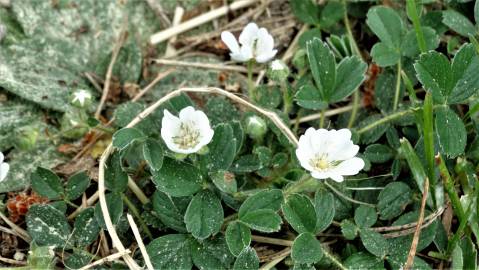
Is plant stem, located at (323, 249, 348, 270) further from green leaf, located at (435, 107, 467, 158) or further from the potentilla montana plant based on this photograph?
the potentilla montana plant

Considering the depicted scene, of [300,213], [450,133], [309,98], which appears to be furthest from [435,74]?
[300,213]

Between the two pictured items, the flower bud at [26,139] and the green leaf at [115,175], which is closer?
the green leaf at [115,175]

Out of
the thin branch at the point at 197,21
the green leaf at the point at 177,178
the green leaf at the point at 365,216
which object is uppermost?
the thin branch at the point at 197,21

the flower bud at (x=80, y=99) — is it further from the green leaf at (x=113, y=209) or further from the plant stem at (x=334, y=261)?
the plant stem at (x=334, y=261)

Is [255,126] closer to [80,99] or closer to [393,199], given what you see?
[393,199]

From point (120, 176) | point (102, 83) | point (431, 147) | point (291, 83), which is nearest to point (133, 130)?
point (120, 176)

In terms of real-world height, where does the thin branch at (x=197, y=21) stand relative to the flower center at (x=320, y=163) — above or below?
above

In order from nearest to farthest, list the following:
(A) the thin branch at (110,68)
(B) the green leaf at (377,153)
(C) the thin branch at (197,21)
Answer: (B) the green leaf at (377,153)
(A) the thin branch at (110,68)
(C) the thin branch at (197,21)

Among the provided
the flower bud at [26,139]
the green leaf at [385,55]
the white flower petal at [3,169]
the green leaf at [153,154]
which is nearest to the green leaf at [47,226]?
the white flower petal at [3,169]
